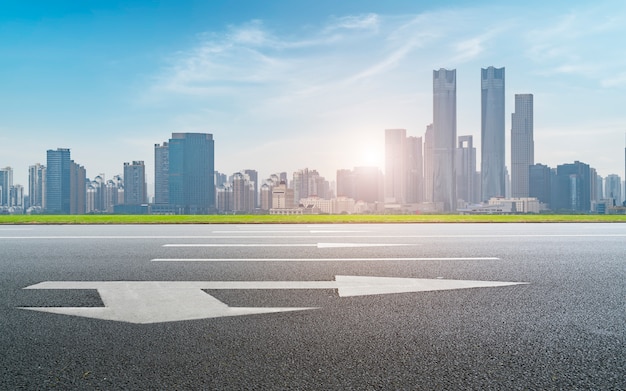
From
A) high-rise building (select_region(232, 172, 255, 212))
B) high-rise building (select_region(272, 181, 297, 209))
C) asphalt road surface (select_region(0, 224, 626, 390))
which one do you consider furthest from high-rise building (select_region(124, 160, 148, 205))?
asphalt road surface (select_region(0, 224, 626, 390))

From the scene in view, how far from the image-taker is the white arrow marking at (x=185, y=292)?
485cm

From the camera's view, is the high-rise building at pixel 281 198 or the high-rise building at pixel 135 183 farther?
the high-rise building at pixel 135 183

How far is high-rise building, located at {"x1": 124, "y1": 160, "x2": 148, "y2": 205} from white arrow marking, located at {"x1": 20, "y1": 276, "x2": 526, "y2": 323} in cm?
16220

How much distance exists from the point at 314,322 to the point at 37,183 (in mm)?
169653

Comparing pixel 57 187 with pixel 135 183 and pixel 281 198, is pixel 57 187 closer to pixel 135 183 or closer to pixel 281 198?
pixel 135 183

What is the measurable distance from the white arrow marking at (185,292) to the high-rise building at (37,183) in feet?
521

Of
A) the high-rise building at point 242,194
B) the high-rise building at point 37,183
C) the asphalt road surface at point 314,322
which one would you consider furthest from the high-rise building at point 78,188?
the asphalt road surface at point 314,322

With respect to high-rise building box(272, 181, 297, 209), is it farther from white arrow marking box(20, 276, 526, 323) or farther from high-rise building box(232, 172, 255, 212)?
white arrow marking box(20, 276, 526, 323)

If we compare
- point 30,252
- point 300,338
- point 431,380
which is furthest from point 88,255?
point 431,380

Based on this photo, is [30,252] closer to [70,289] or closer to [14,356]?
[70,289]

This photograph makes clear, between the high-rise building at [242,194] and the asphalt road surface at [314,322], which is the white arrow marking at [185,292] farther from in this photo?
the high-rise building at [242,194]

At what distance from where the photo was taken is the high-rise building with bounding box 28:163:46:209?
5630 inches

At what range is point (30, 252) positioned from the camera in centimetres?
967

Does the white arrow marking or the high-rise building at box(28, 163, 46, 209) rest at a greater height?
the high-rise building at box(28, 163, 46, 209)
